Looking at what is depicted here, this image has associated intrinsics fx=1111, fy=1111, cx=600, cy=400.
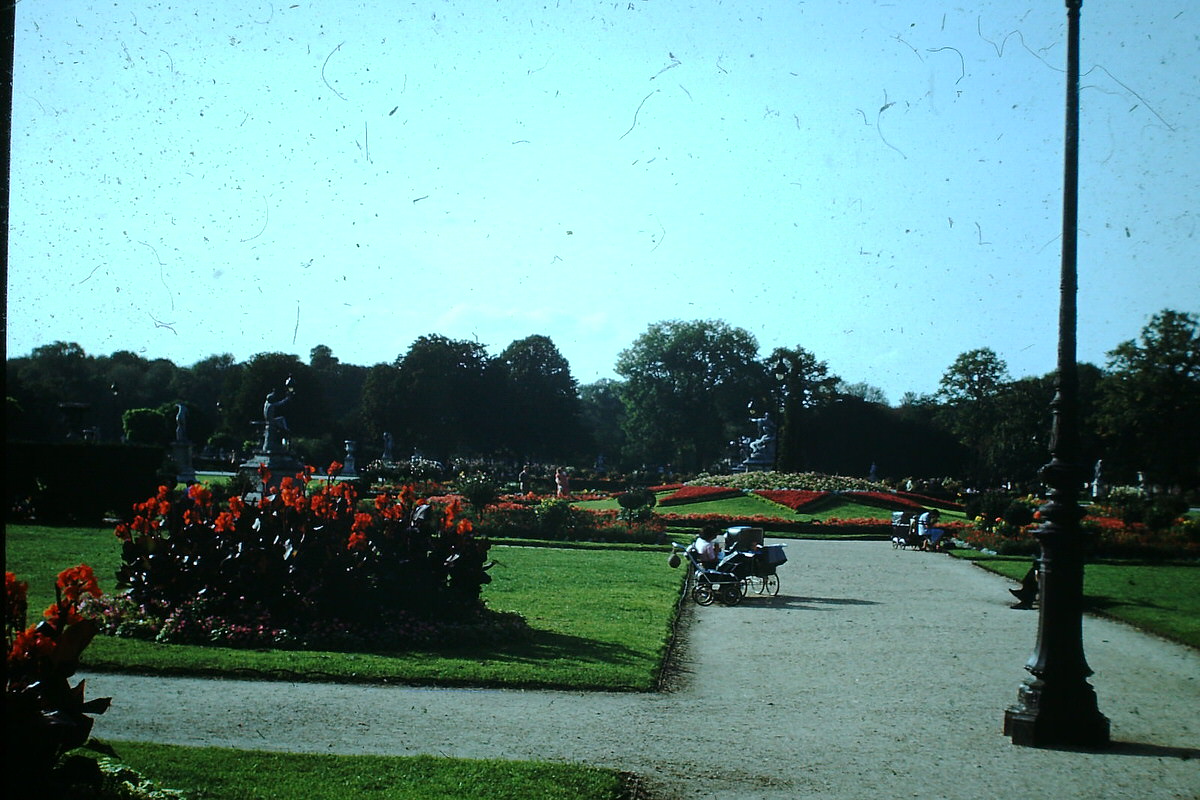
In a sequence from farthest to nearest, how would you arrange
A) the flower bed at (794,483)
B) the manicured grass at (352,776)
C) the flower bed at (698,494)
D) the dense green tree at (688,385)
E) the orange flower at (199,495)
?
1. the dense green tree at (688,385)
2. the flower bed at (794,483)
3. the flower bed at (698,494)
4. the orange flower at (199,495)
5. the manicured grass at (352,776)

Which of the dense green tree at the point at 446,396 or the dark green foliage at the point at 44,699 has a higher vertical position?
the dense green tree at the point at 446,396

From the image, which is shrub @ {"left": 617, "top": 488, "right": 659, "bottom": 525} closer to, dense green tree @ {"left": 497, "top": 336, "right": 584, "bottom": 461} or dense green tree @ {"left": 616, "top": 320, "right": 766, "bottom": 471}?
dense green tree @ {"left": 497, "top": 336, "right": 584, "bottom": 461}

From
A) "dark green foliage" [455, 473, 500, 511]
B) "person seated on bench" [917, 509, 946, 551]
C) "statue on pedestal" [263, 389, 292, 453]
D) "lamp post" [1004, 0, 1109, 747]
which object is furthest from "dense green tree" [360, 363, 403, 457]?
"lamp post" [1004, 0, 1109, 747]

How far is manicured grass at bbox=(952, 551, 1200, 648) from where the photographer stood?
1564cm

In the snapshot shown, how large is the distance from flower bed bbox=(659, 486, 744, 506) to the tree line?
37.4 ft

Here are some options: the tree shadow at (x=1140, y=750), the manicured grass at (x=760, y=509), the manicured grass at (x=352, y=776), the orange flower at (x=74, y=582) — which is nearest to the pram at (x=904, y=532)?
the manicured grass at (x=760, y=509)

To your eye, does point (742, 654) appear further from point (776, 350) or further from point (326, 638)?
point (776, 350)

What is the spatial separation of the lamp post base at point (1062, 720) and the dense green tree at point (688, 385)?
82262 millimetres

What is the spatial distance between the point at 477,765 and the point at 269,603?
17.6 feet

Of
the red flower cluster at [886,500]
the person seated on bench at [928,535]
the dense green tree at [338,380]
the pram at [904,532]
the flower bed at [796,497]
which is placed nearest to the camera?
the person seated on bench at [928,535]

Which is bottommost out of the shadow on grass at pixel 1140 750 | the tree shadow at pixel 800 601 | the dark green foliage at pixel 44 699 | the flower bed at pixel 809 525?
the flower bed at pixel 809 525

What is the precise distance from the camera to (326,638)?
11.3 meters

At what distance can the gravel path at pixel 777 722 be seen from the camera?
718 cm

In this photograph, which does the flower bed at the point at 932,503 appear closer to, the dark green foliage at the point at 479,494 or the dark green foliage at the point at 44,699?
the dark green foliage at the point at 479,494
